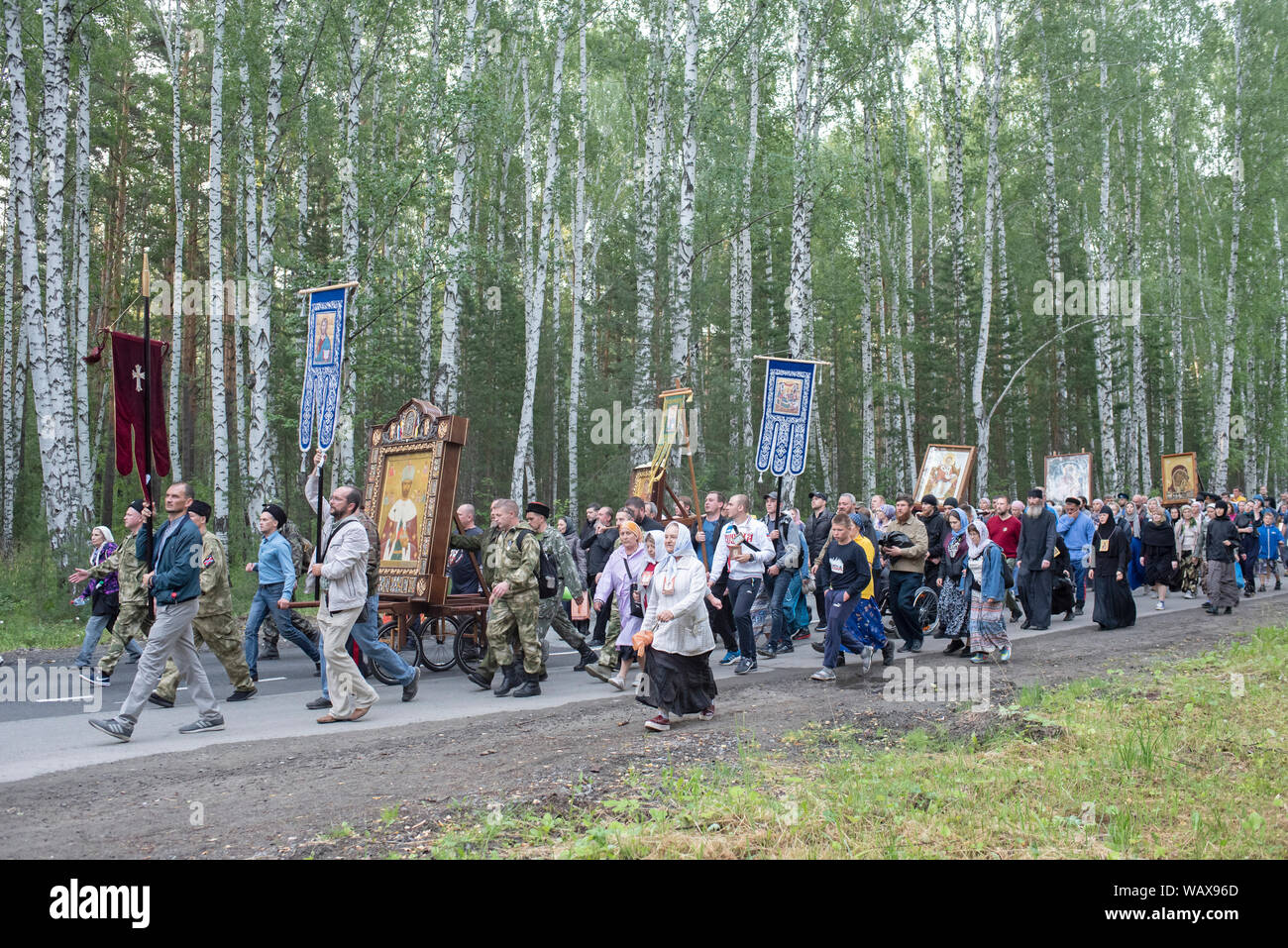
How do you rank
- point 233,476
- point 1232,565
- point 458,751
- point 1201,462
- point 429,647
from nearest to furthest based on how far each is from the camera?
point 458,751, point 429,647, point 1232,565, point 233,476, point 1201,462

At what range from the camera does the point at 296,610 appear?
1308cm

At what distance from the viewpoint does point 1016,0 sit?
2919 centimetres

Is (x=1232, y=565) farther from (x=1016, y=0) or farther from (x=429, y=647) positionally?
(x=1016, y=0)

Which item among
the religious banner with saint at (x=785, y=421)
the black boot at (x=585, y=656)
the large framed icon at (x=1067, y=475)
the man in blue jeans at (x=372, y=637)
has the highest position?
the religious banner with saint at (x=785, y=421)

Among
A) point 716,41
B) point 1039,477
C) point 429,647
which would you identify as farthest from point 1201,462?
point 429,647

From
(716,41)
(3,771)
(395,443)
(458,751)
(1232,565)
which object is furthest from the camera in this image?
(716,41)

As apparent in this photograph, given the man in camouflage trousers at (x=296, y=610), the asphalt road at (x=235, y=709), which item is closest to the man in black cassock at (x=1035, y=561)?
the asphalt road at (x=235, y=709)

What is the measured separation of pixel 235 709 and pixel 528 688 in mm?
2950

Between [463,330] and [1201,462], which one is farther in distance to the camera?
[1201,462]

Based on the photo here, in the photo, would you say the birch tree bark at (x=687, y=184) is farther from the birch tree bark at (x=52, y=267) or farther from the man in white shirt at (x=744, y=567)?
the birch tree bark at (x=52, y=267)

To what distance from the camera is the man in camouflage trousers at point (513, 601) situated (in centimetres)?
1012

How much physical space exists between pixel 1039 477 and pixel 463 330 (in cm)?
2944

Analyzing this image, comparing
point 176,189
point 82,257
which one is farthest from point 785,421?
point 82,257

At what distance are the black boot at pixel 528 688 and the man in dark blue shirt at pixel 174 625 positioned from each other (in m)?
3.00
